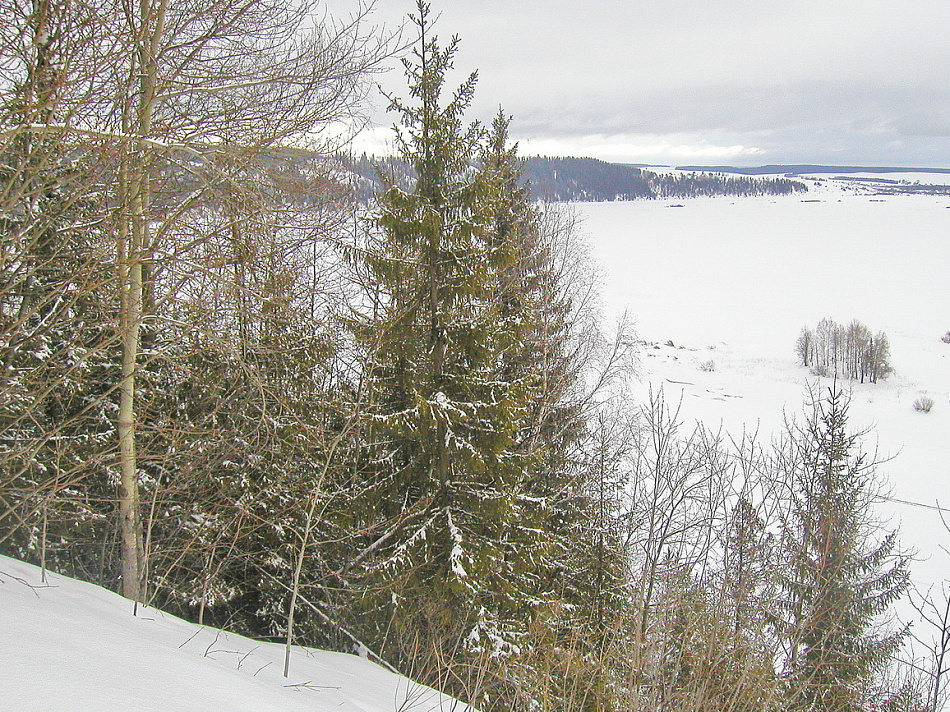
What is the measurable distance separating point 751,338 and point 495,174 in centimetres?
4547

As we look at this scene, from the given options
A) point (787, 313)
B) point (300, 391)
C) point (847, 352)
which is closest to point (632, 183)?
point (787, 313)

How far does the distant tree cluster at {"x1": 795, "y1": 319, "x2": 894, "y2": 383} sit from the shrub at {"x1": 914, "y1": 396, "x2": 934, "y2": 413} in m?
5.62

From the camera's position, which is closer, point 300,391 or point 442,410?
point 442,410

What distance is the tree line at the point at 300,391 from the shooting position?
4.70 metres

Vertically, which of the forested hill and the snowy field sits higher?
the forested hill

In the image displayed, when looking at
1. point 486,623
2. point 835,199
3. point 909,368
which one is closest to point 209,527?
point 486,623

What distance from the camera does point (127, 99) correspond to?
434cm

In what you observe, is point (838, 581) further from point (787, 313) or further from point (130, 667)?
point (787, 313)

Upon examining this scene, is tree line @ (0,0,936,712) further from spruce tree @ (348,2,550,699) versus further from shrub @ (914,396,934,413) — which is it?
shrub @ (914,396,934,413)

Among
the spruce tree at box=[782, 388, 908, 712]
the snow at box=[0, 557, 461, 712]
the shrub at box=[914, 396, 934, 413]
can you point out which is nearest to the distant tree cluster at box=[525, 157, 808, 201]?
the shrub at box=[914, 396, 934, 413]

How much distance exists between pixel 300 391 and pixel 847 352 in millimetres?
43637

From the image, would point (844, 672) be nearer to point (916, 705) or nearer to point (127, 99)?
point (916, 705)

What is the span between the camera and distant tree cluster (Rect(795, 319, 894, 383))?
1549 inches

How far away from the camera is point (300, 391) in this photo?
8.07 metres
